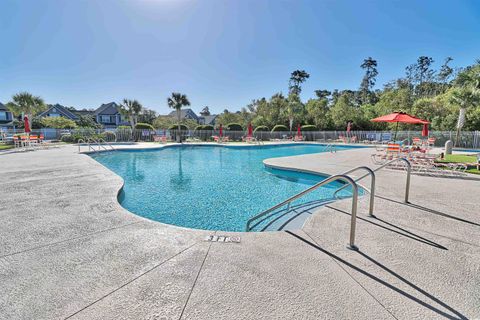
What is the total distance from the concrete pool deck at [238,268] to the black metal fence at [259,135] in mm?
18884

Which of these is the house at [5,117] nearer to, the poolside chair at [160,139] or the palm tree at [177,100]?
the poolside chair at [160,139]

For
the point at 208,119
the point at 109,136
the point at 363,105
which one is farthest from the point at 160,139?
the point at 208,119

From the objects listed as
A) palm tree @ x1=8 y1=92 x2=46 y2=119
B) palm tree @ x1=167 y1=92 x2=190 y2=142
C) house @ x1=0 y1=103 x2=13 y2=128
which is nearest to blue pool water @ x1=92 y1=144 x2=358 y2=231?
palm tree @ x1=167 y1=92 x2=190 y2=142

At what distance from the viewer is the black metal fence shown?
60.7 feet

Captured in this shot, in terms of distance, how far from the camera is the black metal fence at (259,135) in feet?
60.7

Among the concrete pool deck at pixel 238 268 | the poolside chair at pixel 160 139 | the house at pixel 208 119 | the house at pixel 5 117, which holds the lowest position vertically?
the concrete pool deck at pixel 238 268

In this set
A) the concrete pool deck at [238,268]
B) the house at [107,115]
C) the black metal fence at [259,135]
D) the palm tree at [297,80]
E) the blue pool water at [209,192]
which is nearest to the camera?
the concrete pool deck at [238,268]

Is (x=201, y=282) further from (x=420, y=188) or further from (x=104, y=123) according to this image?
(x=104, y=123)

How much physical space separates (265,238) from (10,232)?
3527 mm

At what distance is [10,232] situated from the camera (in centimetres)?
308

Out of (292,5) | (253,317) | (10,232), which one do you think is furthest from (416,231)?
(292,5)

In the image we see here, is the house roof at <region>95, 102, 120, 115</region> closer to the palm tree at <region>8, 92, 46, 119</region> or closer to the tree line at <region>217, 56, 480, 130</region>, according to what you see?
the palm tree at <region>8, 92, 46, 119</region>

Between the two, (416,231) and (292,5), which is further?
(292,5)

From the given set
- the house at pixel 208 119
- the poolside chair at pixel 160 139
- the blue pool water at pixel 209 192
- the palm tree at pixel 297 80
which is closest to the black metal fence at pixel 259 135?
the poolside chair at pixel 160 139
